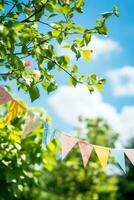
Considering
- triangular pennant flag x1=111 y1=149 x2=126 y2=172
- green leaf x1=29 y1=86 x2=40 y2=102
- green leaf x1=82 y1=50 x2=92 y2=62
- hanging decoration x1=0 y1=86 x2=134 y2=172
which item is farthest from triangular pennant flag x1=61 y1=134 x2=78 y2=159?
green leaf x1=82 y1=50 x2=92 y2=62

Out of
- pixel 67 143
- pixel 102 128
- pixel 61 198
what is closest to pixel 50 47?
pixel 67 143

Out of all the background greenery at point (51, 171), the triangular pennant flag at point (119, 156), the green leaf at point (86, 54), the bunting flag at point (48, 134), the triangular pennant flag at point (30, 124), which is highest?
the green leaf at point (86, 54)

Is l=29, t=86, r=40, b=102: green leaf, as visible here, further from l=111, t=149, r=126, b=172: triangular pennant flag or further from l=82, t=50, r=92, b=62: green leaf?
l=111, t=149, r=126, b=172: triangular pennant flag

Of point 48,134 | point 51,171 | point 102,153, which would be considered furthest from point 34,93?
point 51,171

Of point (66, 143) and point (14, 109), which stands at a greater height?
point (14, 109)

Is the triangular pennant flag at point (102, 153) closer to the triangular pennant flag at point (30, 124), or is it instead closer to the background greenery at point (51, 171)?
the background greenery at point (51, 171)

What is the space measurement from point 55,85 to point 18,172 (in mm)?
1144

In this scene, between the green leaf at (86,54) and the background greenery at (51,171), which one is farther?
the background greenery at (51,171)

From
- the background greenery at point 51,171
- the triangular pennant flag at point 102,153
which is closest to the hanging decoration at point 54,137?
the triangular pennant flag at point 102,153

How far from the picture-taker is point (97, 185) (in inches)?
424

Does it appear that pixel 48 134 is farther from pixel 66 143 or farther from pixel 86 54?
pixel 86 54

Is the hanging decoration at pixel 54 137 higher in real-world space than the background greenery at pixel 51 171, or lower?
higher

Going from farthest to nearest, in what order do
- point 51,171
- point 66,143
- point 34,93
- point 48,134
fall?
point 51,171 → point 66,143 → point 48,134 → point 34,93

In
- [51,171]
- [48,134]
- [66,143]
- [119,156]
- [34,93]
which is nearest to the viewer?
[34,93]
